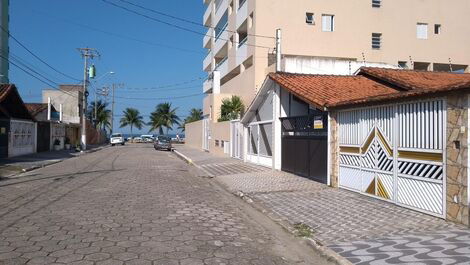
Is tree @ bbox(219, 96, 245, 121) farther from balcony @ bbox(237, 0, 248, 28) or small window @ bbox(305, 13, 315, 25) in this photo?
small window @ bbox(305, 13, 315, 25)

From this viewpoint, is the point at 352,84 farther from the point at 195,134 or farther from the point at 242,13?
the point at 195,134

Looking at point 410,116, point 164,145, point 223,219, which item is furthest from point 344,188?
point 164,145

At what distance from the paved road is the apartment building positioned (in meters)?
20.1

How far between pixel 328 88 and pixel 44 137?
28.8 meters

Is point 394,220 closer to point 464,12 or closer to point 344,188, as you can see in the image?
point 344,188

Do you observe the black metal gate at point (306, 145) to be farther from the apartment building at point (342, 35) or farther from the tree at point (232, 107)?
the tree at point (232, 107)

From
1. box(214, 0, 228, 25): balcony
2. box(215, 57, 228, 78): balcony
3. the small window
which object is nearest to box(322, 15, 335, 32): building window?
the small window

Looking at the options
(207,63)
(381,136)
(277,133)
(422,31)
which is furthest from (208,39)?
(381,136)

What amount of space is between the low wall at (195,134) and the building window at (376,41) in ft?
62.4

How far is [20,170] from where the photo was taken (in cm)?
2109

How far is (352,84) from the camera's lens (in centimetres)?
1759

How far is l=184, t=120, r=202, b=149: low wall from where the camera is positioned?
159ft

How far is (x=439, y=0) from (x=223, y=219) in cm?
3686

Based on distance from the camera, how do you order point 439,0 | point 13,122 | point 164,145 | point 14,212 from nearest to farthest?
point 14,212
point 13,122
point 439,0
point 164,145
